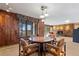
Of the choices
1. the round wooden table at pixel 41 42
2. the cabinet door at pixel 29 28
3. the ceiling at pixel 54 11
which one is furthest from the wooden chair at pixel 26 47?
the ceiling at pixel 54 11

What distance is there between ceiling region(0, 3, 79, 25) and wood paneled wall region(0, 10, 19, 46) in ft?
2.69

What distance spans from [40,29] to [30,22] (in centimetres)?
35

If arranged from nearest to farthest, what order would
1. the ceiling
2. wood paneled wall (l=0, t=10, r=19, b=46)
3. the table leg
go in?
the ceiling
the table leg
wood paneled wall (l=0, t=10, r=19, b=46)

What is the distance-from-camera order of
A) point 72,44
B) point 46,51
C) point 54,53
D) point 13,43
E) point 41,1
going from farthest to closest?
point 13,43, point 72,44, point 46,51, point 54,53, point 41,1

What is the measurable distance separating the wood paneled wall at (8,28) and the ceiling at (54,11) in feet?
2.69

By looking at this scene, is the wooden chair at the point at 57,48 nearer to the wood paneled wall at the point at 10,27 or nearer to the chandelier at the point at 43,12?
the wood paneled wall at the point at 10,27

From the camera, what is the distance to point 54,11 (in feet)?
10.8

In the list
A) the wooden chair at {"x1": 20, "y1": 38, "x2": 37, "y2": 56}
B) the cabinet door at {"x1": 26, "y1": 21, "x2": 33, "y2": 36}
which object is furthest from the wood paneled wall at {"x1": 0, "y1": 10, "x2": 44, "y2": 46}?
the wooden chair at {"x1": 20, "y1": 38, "x2": 37, "y2": 56}

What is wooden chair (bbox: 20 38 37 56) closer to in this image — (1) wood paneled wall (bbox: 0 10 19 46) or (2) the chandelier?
(1) wood paneled wall (bbox: 0 10 19 46)

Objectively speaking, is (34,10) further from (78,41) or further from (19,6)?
(78,41)

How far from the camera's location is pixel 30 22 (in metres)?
3.52

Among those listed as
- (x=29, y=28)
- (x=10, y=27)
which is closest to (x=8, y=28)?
(x=10, y=27)

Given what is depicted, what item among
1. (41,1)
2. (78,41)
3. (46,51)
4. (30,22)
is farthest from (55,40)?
(41,1)

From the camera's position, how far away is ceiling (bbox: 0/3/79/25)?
296 centimetres
